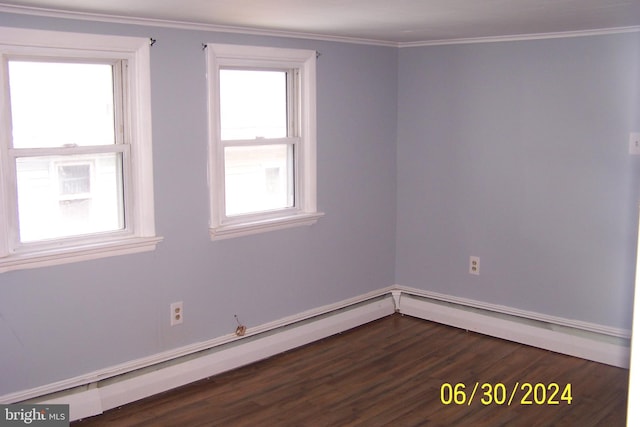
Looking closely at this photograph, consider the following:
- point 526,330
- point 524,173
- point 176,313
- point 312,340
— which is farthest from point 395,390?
point 524,173

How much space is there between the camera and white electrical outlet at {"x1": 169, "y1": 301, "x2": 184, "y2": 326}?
3791mm

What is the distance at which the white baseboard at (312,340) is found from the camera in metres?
3.45

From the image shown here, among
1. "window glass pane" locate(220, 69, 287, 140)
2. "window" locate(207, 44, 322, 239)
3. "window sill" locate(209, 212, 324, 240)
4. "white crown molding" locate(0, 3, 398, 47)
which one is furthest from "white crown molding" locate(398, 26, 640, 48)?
"window sill" locate(209, 212, 324, 240)

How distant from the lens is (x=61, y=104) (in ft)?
11.0

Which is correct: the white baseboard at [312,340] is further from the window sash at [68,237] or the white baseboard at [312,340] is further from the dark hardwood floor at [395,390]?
the window sash at [68,237]

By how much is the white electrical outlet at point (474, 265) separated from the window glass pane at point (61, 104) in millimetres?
2638

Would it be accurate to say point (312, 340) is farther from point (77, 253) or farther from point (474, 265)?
point (77, 253)

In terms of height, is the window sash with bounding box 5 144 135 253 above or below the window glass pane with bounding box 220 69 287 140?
below

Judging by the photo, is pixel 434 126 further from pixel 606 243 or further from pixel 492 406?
pixel 492 406

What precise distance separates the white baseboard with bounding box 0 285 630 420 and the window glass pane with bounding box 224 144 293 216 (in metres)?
0.78

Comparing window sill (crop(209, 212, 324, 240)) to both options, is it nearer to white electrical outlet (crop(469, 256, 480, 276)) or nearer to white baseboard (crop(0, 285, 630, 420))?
white baseboard (crop(0, 285, 630, 420))

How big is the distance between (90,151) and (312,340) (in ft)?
6.56

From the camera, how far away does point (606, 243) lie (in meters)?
4.16

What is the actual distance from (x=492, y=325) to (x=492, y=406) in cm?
114
